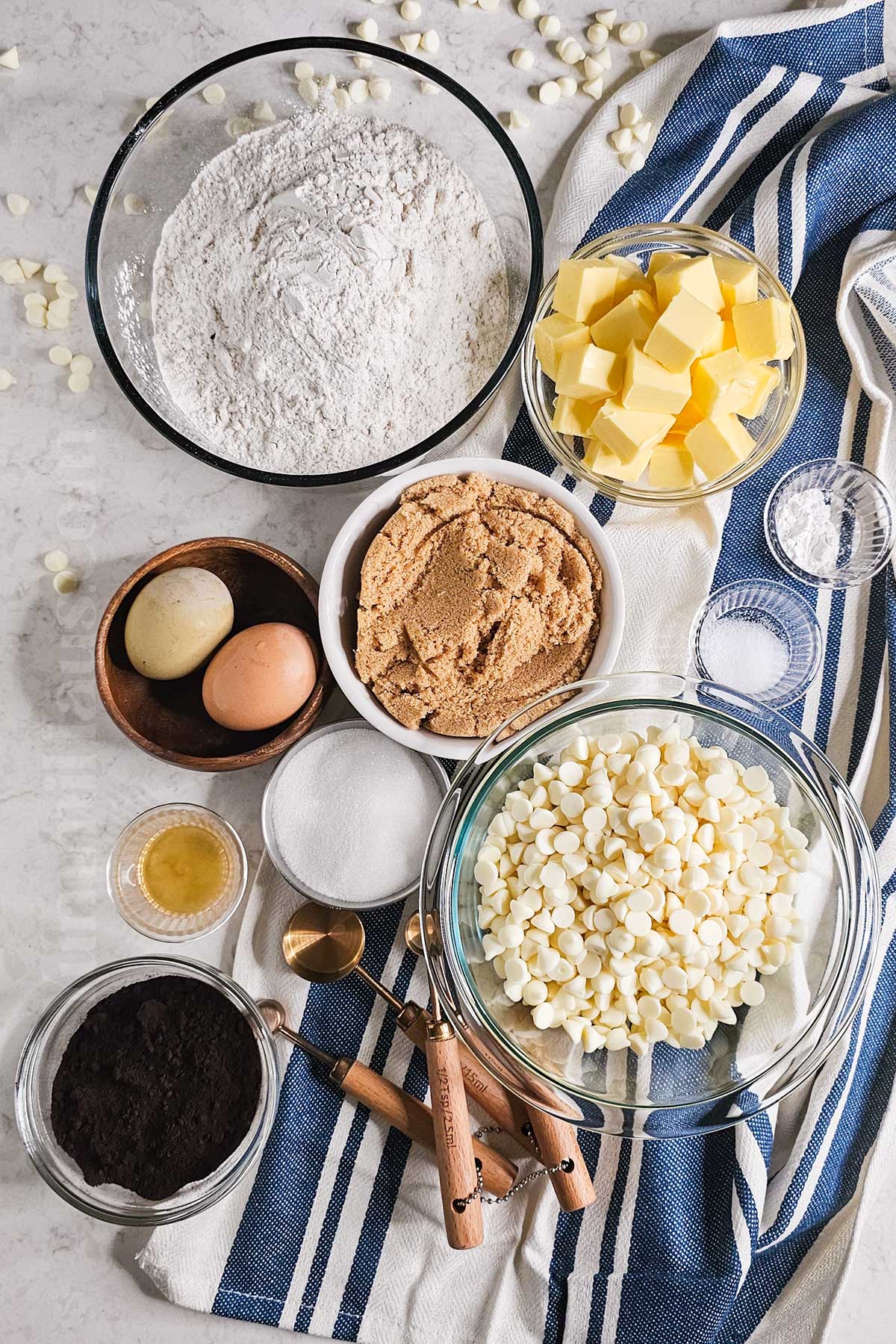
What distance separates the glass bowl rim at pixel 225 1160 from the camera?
1.15 meters

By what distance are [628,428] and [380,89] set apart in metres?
0.55

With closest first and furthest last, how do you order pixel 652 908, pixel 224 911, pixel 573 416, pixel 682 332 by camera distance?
pixel 652 908 → pixel 682 332 → pixel 573 416 → pixel 224 911

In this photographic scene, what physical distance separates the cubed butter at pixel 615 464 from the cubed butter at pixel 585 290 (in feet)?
0.45

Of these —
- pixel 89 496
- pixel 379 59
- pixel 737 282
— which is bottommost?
pixel 89 496

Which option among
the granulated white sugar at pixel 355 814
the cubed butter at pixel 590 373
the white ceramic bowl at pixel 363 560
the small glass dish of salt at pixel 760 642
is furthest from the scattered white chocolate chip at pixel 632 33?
the granulated white sugar at pixel 355 814

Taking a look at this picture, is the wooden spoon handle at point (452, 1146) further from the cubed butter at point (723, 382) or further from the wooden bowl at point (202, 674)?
the cubed butter at point (723, 382)

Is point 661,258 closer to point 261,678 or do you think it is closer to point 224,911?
point 261,678

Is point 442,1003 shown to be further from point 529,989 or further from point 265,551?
point 265,551

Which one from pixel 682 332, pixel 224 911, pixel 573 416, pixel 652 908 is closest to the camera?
pixel 652 908

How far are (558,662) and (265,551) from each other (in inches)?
14.5

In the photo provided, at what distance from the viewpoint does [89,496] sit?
1306 millimetres

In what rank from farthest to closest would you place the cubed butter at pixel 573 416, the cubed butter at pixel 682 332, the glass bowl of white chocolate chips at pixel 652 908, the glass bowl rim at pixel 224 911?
the glass bowl rim at pixel 224 911
the cubed butter at pixel 573 416
the cubed butter at pixel 682 332
the glass bowl of white chocolate chips at pixel 652 908

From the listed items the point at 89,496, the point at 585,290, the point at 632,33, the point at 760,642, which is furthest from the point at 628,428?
the point at 89,496

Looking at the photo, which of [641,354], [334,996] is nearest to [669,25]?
[641,354]
